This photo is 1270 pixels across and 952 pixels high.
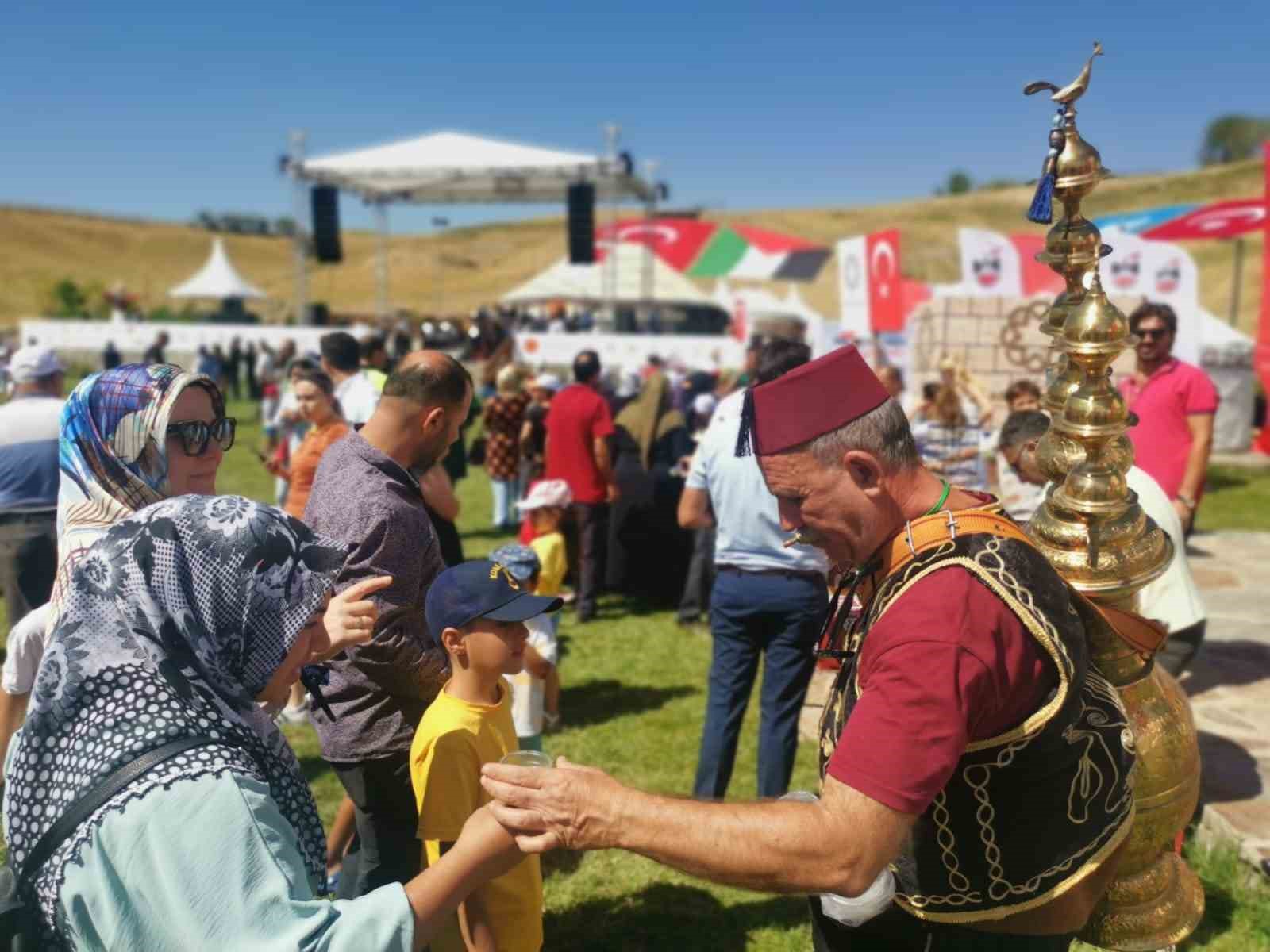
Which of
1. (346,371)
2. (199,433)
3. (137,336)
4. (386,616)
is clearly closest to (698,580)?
(346,371)

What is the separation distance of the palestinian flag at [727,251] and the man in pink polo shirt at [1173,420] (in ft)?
77.4

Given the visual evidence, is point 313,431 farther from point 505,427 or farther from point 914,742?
point 914,742

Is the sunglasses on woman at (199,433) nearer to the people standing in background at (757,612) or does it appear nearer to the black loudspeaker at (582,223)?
the people standing in background at (757,612)

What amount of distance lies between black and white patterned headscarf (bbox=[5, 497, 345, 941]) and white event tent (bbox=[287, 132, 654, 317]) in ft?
71.2

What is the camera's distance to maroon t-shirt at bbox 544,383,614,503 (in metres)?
7.29

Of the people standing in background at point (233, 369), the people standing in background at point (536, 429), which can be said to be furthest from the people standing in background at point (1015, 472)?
the people standing in background at point (233, 369)

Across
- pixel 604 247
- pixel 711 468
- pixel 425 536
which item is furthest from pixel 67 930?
pixel 604 247

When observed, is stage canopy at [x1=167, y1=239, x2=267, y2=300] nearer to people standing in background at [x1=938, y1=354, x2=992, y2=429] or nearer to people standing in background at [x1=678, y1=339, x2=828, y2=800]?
people standing in background at [x1=938, y1=354, x2=992, y2=429]

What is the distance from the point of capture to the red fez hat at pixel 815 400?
1777 millimetres

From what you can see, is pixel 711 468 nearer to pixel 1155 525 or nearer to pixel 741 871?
pixel 1155 525

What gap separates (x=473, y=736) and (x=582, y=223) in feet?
77.0

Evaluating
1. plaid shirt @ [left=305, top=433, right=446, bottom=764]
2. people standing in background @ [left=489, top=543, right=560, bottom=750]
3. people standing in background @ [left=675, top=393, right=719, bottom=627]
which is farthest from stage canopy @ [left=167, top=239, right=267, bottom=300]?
plaid shirt @ [left=305, top=433, right=446, bottom=764]

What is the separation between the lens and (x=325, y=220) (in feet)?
82.2

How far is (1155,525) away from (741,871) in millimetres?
1662
